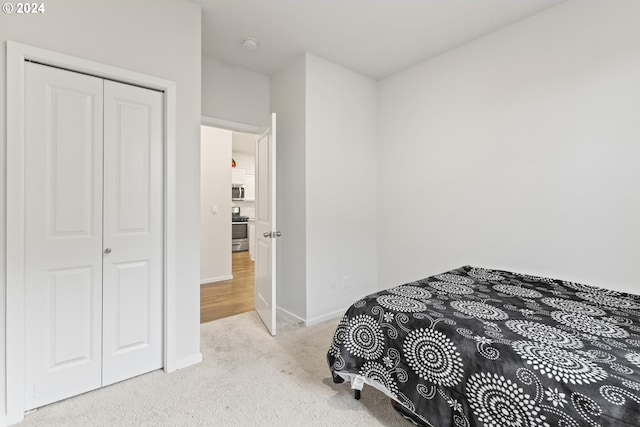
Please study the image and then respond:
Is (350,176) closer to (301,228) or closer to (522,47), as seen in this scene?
(301,228)

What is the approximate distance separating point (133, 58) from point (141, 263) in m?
1.37

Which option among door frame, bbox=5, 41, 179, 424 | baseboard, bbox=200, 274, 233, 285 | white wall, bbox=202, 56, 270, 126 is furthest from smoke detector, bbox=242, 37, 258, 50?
baseboard, bbox=200, 274, 233, 285

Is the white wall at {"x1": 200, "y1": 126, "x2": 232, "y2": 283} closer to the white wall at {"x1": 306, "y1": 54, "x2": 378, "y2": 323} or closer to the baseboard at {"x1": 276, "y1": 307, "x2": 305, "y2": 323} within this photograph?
the baseboard at {"x1": 276, "y1": 307, "x2": 305, "y2": 323}

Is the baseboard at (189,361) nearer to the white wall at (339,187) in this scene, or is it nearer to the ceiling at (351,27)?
the white wall at (339,187)

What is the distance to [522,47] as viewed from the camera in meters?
2.40

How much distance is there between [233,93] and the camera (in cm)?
321

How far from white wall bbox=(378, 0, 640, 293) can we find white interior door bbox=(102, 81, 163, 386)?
95.5 inches

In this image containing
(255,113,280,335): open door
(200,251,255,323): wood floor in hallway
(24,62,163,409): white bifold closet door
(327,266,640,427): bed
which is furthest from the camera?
(200,251,255,323): wood floor in hallway

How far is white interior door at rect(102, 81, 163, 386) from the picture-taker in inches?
75.6

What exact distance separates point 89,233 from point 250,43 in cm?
207

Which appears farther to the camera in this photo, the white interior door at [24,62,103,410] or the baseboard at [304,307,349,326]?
the baseboard at [304,307,349,326]

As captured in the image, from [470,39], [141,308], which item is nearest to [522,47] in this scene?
[470,39]

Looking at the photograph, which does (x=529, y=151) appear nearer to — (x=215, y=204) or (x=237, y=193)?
(x=215, y=204)

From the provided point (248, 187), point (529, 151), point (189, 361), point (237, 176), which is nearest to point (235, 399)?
point (189, 361)
